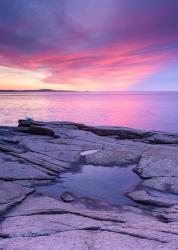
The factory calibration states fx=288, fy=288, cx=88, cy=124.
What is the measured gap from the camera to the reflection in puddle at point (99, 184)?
10.5m

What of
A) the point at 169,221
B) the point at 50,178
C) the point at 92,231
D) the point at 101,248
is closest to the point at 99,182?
the point at 50,178

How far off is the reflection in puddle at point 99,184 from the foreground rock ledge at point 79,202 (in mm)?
410

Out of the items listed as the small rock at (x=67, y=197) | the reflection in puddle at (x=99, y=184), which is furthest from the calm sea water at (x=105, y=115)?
the small rock at (x=67, y=197)

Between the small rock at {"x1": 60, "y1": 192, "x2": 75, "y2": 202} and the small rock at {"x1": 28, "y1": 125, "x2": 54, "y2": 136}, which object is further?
the small rock at {"x1": 28, "y1": 125, "x2": 54, "y2": 136}

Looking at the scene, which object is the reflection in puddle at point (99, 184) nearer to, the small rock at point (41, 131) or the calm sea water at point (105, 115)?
the small rock at point (41, 131)

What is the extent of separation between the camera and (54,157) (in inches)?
566

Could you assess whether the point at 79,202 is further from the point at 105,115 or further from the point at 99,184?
the point at 105,115

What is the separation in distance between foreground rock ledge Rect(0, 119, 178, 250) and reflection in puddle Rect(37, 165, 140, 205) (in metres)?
0.41

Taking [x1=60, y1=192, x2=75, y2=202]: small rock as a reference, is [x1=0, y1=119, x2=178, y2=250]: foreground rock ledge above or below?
above

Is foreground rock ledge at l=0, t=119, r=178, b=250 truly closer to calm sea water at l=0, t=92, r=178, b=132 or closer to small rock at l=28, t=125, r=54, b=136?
small rock at l=28, t=125, r=54, b=136

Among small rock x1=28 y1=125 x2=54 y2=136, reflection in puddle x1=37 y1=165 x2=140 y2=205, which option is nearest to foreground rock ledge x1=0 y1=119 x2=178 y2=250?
small rock x1=28 y1=125 x2=54 y2=136

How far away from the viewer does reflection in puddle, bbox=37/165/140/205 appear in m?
10.5

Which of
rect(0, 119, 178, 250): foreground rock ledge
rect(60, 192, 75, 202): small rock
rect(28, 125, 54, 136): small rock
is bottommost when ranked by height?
rect(60, 192, 75, 202): small rock

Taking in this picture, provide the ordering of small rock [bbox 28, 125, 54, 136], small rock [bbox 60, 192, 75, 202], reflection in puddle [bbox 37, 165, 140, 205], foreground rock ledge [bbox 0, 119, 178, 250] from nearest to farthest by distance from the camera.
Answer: foreground rock ledge [bbox 0, 119, 178, 250], small rock [bbox 60, 192, 75, 202], reflection in puddle [bbox 37, 165, 140, 205], small rock [bbox 28, 125, 54, 136]
